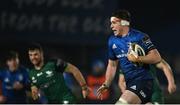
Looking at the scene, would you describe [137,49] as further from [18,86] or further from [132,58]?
[18,86]

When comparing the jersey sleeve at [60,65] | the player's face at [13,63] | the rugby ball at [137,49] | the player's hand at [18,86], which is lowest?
the player's hand at [18,86]

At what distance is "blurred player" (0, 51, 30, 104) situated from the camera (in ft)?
42.1

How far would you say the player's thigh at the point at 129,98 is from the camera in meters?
9.37

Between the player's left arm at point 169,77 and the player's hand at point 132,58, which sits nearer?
the player's hand at point 132,58

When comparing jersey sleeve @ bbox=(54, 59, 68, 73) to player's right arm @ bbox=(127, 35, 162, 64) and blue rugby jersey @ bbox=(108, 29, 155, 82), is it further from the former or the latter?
player's right arm @ bbox=(127, 35, 162, 64)

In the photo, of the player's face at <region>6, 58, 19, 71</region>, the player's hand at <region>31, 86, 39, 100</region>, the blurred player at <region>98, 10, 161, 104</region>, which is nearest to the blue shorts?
the blurred player at <region>98, 10, 161, 104</region>

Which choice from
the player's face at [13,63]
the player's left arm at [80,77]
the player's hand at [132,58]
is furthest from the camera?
the player's face at [13,63]

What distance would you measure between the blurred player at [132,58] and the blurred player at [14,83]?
3181mm

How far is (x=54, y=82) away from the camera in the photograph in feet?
36.7

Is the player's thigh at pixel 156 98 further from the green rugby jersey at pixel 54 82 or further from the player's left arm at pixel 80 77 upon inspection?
the green rugby jersey at pixel 54 82

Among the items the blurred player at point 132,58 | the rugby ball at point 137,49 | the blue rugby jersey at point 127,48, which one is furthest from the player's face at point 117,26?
the rugby ball at point 137,49

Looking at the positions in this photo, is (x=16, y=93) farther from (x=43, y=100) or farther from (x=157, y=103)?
(x=157, y=103)

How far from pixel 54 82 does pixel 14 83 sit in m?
1.96

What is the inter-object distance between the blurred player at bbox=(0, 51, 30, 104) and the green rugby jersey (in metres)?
1.57
